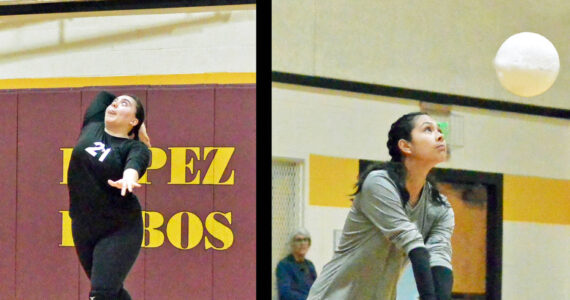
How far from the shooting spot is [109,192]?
4.43 metres

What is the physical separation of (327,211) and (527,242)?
0.33 meters

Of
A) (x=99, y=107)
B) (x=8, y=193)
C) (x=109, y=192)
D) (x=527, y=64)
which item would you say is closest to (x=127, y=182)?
(x=109, y=192)

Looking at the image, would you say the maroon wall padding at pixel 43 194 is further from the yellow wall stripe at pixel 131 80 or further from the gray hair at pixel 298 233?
the gray hair at pixel 298 233

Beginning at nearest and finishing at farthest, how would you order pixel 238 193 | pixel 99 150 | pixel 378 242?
pixel 378 242 < pixel 99 150 < pixel 238 193

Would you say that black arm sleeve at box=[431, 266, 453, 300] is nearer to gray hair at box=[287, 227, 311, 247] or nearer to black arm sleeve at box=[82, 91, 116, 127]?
gray hair at box=[287, 227, 311, 247]

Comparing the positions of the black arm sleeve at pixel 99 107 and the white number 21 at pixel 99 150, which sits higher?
the black arm sleeve at pixel 99 107

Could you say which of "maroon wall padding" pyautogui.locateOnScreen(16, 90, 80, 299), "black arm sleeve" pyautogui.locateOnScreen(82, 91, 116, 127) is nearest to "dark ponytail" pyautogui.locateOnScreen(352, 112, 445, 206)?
"black arm sleeve" pyautogui.locateOnScreen(82, 91, 116, 127)

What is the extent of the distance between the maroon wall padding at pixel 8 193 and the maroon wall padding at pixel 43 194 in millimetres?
30

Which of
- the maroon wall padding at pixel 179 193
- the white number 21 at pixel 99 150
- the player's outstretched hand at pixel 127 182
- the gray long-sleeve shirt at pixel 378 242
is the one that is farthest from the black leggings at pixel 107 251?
the gray long-sleeve shirt at pixel 378 242

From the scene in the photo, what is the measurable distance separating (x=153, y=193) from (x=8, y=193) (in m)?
0.81

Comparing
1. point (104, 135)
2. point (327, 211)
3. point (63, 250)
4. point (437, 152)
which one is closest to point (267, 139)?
point (327, 211)

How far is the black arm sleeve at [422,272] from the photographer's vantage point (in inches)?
64.9

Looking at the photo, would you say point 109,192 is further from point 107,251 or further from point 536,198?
point 536,198

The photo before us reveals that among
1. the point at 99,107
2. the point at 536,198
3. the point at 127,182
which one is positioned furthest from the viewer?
the point at 99,107
